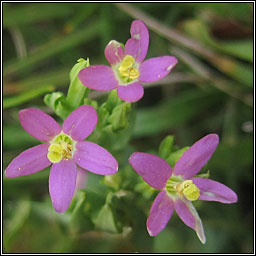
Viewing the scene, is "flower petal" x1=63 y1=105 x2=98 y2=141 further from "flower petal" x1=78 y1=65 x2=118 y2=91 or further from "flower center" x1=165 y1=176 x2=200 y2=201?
"flower center" x1=165 y1=176 x2=200 y2=201

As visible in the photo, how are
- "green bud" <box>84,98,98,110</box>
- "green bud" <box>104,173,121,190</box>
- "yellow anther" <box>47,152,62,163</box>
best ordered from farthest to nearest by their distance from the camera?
"green bud" <box>104,173,121,190</box> → "green bud" <box>84,98,98,110</box> → "yellow anther" <box>47,152,62,163</box>

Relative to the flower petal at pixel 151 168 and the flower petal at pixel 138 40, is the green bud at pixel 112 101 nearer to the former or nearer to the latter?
the flower petal at pixel 138 40

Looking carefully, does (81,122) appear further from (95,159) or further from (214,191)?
(214,191)

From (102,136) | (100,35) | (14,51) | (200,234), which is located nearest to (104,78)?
(102,136)

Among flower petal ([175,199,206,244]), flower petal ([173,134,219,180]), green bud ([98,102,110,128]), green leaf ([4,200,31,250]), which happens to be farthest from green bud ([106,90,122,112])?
green leaf ([4,200,31,250])

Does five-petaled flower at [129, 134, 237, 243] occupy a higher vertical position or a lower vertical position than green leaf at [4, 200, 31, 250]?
higher

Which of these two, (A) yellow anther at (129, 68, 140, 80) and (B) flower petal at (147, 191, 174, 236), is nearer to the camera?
(B) flower petal at (147, 191, 174, 236)

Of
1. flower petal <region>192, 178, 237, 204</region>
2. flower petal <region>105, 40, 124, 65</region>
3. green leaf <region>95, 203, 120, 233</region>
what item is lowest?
green leaf <region>95, 203, 120, 233</region>

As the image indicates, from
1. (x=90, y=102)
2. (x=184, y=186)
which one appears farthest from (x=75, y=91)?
(x=184, y=186)
